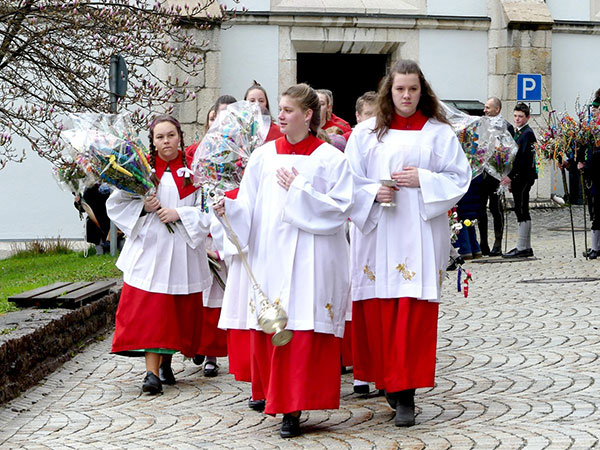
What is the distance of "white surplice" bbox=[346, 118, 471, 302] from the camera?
6422mm

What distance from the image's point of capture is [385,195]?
644cm

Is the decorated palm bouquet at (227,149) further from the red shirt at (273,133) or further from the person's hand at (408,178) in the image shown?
the person's hand at (408,178)

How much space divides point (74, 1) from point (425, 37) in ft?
36.6

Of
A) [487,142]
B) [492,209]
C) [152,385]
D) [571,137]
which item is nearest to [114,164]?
[152,385]

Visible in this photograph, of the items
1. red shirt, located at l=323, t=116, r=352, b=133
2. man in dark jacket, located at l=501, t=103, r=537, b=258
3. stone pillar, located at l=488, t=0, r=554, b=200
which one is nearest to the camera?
red shirt, located at l=323, t=116, r=352, b=133

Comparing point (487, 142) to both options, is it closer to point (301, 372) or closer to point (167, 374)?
point (167, 374)

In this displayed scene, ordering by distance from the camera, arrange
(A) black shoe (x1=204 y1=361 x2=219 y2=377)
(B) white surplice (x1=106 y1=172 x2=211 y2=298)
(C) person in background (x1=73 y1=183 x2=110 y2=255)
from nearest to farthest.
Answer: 1. (B) white surplice (x1=106 y1=172 x2=211 y2=298)
2. (A) black shoe (x1=204 y1=361 x2=219 y2=377)
3. (C) person in background (x1=73 y1=183 x2=110 y2=255)

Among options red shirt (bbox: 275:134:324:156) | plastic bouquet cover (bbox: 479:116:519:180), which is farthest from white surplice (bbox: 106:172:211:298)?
plastic bouquet cover (bbox: 479:116:519:180)

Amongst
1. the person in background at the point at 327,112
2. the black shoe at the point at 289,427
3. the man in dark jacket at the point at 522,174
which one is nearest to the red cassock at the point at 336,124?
the person in background at the point at 327,112

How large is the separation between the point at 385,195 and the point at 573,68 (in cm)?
1961

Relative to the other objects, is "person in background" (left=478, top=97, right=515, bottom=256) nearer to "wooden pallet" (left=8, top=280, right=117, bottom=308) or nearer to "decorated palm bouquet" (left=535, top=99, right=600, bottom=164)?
"decorated palm bouquet" (left=535, top=99, right=600, bottom=164)

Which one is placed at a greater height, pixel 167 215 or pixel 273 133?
pixel 273 133

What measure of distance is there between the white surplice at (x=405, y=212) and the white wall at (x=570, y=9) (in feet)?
62.6

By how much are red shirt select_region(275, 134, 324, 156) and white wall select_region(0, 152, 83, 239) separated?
16.9m
